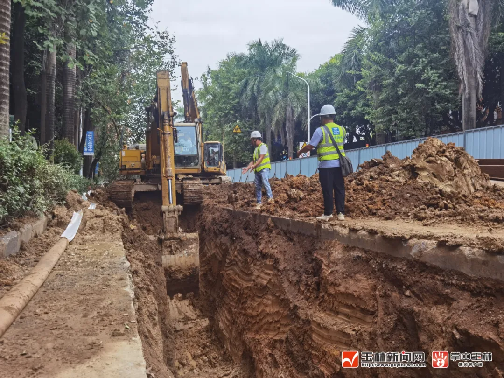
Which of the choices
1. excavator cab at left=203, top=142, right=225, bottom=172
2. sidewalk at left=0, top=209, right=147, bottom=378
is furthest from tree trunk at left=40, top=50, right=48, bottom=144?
sidewalk at left=0, top=209, right=147, bottom=378

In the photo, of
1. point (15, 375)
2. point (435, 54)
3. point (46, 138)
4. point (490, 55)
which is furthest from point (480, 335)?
point (490, 55)

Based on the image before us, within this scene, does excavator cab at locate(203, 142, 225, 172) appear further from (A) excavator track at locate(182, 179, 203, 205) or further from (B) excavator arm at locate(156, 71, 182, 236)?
(B) excavator arm at locate(156, 71, 182, 236)

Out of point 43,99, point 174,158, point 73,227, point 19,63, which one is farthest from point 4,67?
point 174,158

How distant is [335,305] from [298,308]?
830 mm

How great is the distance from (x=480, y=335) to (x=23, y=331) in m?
3.29

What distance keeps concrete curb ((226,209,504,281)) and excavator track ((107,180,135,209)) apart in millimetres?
7646

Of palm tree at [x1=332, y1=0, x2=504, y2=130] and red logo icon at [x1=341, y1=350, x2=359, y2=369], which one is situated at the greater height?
palm tree at [x1=332, y1=0, x2=504, y2=130]

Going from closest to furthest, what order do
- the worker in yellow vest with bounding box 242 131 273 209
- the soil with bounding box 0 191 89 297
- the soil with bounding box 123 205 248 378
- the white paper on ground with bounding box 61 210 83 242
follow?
the soil with bounding box 0 191 89 297
the soil with bounding box 123 205 248 378
the white paper on ground with bounding box 61 210 83 242
the worker in yellow vest with bounding box 242 131 273 209

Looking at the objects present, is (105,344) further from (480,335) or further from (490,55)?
(490,55)

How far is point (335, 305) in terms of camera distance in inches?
206

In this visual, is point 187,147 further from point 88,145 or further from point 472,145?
point 472,145

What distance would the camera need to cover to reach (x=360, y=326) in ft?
15.5

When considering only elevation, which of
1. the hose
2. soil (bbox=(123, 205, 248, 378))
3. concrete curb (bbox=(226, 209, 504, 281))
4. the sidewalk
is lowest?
soil (bbox=(123, 205, 248, 378))

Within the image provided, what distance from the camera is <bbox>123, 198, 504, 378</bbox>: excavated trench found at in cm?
360
